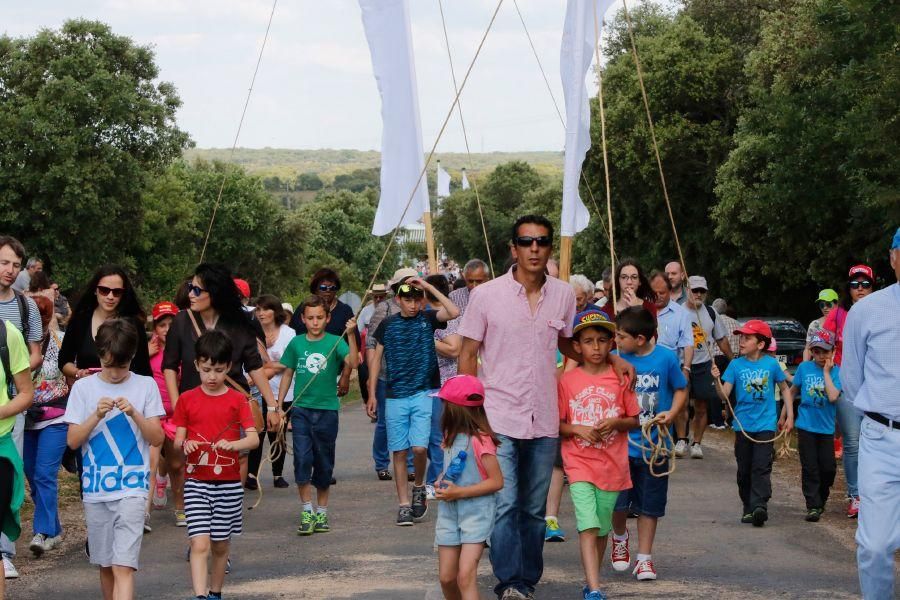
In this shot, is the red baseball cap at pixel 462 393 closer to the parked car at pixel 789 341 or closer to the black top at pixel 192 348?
the black top at pixel 192 348

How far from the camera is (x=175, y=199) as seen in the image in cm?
6312

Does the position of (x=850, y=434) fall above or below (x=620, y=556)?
above

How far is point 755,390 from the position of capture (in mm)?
10492

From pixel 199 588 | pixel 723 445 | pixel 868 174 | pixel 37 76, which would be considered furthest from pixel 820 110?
pixel 37 76

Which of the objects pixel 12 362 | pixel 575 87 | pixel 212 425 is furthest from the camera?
pixel 575 87

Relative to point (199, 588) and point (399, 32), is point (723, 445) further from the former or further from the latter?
point (199, 588)

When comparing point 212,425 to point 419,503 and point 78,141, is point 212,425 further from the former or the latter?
point 78,141

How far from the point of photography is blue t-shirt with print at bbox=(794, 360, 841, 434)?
A: 10.8 m

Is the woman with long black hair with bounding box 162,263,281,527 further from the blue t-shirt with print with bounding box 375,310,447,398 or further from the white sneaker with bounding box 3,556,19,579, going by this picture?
the blue t-shirt with print with bounding box 375,310,447,398

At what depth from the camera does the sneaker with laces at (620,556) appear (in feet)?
27.7

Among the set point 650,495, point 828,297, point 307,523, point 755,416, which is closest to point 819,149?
point 828,297

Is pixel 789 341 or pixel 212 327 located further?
pixel 789 341

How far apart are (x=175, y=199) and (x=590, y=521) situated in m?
57.7

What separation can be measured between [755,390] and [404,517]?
9.14 ft
